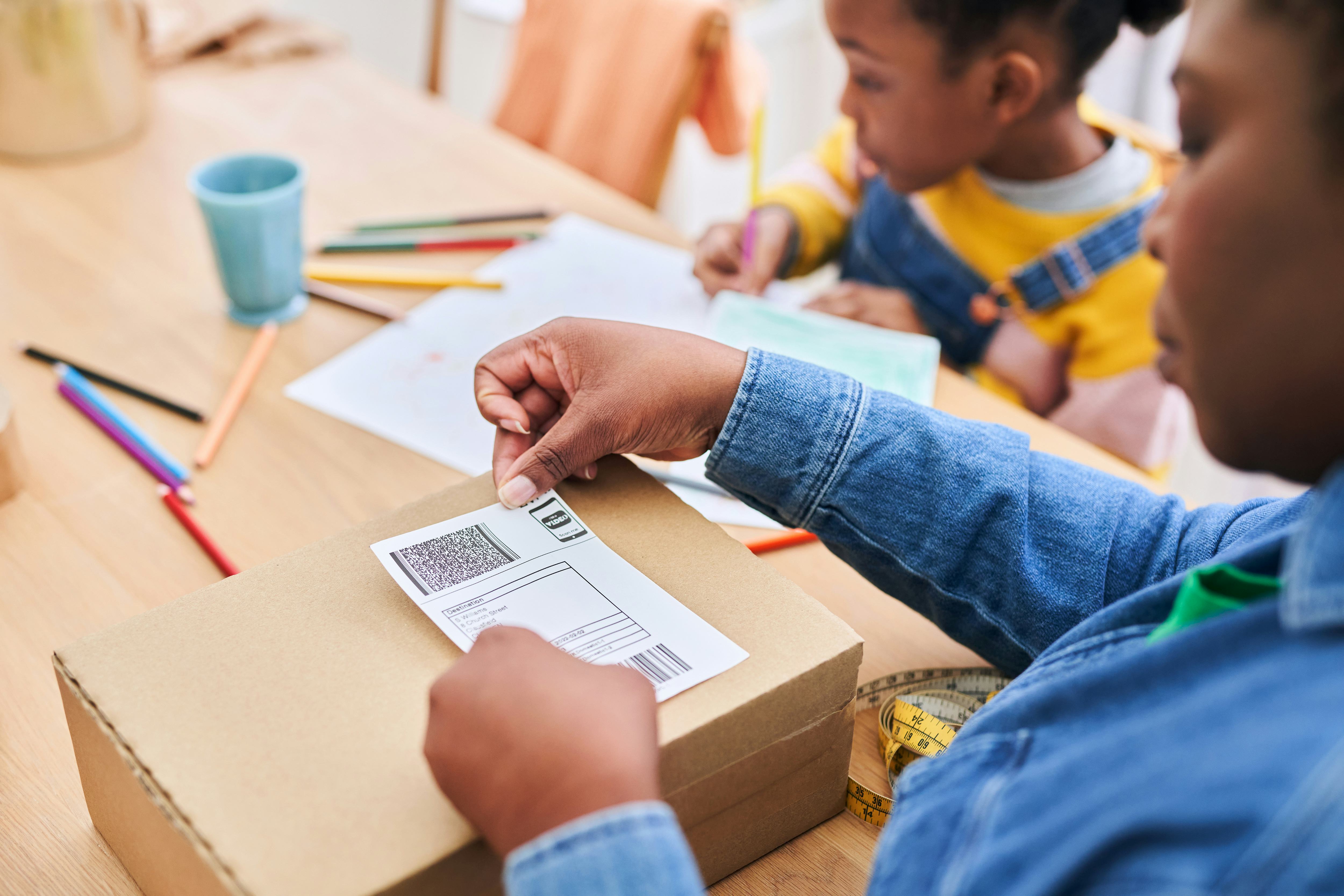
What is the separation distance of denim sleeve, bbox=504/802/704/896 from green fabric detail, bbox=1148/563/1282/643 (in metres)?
0.22

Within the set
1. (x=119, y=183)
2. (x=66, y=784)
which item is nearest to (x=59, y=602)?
(x=66, y=784)

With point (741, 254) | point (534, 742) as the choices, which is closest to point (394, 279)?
point (741, 254)

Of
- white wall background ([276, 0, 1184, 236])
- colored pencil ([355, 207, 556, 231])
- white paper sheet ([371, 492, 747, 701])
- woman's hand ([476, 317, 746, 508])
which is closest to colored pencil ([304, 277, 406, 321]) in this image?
colored pencil ([355, 207, 556, 231])

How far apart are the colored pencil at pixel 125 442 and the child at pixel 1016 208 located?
1.67ft

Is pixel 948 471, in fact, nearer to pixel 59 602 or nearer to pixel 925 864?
pixel 925 864

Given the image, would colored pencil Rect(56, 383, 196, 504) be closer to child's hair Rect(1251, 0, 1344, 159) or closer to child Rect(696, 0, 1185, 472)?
child Rect(696, 0, 1185, 472)

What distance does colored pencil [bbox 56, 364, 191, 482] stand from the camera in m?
0.77

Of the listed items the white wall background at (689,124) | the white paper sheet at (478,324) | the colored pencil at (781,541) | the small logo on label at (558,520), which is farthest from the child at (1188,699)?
the white wall background at (689,124)

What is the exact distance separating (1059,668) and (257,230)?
2.35 ft

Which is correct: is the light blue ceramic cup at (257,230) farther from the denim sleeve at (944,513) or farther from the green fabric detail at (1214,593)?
the green fabric detail at (1214,593)

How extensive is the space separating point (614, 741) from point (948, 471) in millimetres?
299

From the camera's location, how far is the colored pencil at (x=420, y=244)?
41.6 inches

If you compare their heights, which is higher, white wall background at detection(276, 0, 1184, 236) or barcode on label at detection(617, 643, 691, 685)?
barcode on label at detection(617, 643, 691, 685)

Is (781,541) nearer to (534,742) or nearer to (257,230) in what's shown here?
(534,742)
